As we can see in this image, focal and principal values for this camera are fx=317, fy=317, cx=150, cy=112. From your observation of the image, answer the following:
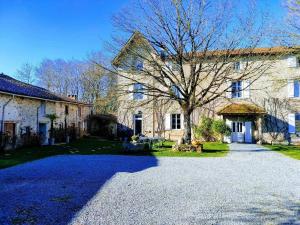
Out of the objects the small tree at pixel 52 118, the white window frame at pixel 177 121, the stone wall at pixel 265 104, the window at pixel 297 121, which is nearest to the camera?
the small tree at pixel 52 118

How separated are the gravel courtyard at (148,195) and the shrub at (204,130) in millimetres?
14384

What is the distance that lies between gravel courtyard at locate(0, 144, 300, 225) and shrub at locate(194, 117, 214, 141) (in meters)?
14.4

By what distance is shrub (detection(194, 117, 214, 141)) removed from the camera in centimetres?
2559

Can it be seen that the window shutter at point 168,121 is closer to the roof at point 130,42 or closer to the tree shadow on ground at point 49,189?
the roof at point 130,42

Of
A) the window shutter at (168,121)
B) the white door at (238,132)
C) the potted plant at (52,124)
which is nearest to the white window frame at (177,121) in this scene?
the window shutter at (168,121)

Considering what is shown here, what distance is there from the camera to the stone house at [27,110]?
1869cm

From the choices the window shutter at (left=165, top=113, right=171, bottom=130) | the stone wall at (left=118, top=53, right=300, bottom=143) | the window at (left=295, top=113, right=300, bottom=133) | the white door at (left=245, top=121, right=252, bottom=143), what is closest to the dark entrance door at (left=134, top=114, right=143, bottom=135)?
the stone wall at (left=118, top=53, right=300, bottom=143)

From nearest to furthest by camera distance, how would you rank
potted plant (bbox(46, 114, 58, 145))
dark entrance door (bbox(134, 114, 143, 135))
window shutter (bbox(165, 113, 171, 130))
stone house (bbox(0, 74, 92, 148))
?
stone house (bbox(0, 74, 92, 148)) < potted plant (bbox(46, 114, 58, 145)) < window shutter (bbox(165, 113, 171, 130)) < dark entrance door (bbox(134, 114, 143, 135))

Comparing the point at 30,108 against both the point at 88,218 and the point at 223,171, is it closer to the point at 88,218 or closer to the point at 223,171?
the point at 223,171

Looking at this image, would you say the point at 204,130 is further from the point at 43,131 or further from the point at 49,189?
the point at 49,189

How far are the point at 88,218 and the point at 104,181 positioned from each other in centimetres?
336

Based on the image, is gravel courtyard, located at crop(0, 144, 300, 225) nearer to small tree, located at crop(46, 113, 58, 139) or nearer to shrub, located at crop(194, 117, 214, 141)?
small tree, located at crop(46, 113, 58, 139)

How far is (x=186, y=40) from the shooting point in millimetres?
18250

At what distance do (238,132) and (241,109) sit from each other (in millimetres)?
2130
